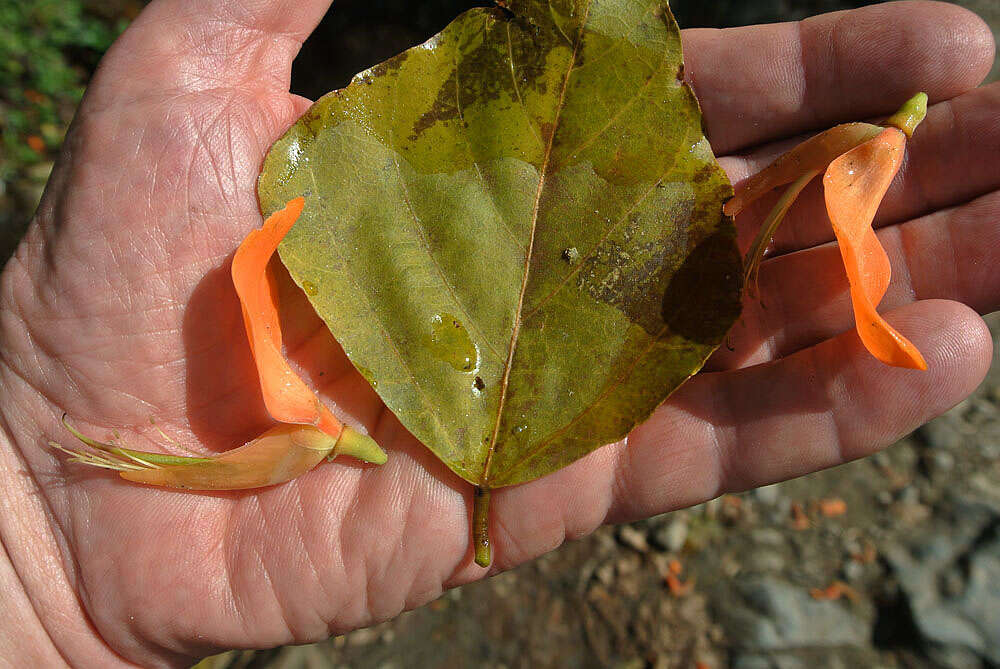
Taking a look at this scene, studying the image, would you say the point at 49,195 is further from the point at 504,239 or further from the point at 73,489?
the point at 504,239

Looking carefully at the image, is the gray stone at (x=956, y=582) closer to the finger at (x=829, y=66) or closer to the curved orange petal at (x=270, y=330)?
the finger at (x=829, y=66)

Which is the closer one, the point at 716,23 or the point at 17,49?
the point at 716,23

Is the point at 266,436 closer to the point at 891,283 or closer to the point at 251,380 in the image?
the point at 251,380

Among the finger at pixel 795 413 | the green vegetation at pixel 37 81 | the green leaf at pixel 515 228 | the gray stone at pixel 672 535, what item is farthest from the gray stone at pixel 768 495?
the green vegetation at pixel 37 81

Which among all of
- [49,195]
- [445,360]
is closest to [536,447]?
[445,360]

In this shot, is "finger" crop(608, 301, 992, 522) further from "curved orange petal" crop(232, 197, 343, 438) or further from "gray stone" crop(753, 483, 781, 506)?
"gray stone" crop(753, 483, 781, 506)

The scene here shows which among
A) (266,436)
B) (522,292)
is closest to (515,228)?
(522,292)
